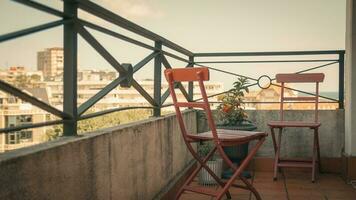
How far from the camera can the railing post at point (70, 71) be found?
1789mm

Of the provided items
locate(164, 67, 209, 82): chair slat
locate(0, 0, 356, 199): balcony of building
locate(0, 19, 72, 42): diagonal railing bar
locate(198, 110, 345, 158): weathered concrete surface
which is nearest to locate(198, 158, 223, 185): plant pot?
locate(0, 0, 356, 199): balcony of building

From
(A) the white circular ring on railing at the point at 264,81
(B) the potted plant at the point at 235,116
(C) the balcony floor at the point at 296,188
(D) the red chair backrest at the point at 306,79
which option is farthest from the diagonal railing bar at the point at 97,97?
(A) the white circular ring on railing at the point at 264,81

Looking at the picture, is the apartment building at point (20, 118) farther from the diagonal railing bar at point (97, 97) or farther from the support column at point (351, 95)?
the support column at point (351, 95)

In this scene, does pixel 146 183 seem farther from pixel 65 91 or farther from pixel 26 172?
pixel 26 172

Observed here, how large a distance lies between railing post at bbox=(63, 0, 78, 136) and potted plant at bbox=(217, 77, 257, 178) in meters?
2.46

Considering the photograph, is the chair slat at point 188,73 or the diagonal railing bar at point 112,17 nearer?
the diagonal railing bar at point 112,17

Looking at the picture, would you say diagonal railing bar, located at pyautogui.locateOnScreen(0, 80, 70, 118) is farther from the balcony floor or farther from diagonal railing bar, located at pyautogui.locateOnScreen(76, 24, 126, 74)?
the balcony floor

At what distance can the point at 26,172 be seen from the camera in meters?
1.33

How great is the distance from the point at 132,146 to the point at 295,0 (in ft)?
314

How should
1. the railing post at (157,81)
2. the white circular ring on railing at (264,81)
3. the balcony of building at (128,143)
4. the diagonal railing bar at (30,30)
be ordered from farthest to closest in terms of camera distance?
1. the white circular ring on railing at (264,81)
2. the railing post at (157,81)
3. the balcony of building at (128,143)
4. the diagonal railing bar at (30,30)

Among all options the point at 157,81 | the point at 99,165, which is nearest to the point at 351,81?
the point at 157,81

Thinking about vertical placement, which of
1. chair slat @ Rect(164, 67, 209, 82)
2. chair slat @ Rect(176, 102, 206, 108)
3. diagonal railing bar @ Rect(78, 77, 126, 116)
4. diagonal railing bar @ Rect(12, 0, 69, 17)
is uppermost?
diagonal railing bar @ Rect(12, 0, 69, 17)

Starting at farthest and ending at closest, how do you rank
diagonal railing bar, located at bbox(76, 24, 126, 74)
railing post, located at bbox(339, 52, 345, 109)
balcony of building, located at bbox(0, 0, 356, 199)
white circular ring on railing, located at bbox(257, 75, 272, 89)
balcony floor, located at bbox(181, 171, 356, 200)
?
white circular ring on railing, located at bbox(257, 75, 272, 89) < railing post, located at bbox(339, 52, 345, 109) < balcony floor, located at bbox(181, 171, 356, 200) < diagonal railing bar, located at bbox(76, 24, 126, 74) < balcony of building, located at bbox(0, 0, 356, 199)

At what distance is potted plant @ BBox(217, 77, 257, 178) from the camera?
413 cm
